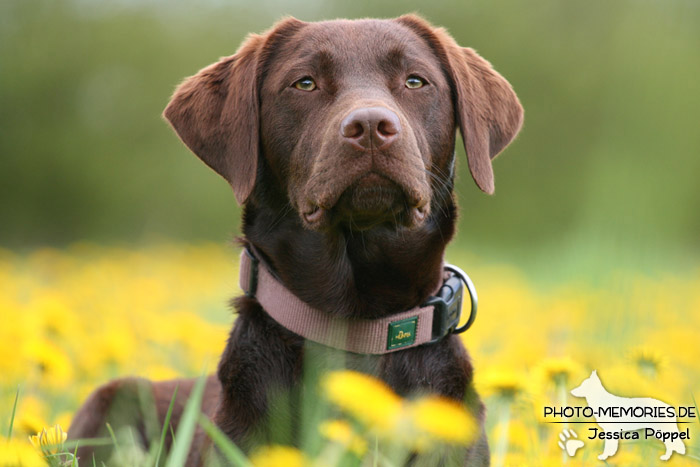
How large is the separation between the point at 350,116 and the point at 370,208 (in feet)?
1.04

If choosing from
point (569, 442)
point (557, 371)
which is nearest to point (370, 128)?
point (557, 371)

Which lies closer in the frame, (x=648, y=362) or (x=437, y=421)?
(x=437, y=421)

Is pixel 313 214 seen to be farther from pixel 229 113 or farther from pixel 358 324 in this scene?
pixel 229 113

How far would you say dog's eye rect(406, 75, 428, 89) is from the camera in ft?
9.21

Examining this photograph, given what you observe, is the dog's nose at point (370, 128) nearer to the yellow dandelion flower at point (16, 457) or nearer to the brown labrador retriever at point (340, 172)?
the brown labrador retriever at point (340, 172)

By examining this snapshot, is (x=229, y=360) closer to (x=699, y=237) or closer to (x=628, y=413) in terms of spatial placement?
(x=628, y=413)

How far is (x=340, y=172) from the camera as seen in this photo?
7.98ft

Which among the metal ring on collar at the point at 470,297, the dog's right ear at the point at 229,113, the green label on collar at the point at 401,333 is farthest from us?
the dog's right ear at the point at 229,113

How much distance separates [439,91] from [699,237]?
5.48 meters

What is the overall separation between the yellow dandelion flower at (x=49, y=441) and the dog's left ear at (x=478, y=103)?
5.59ft

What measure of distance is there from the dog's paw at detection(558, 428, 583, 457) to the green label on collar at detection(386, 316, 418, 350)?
576 millimetres

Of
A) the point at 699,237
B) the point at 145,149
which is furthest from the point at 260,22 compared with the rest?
the point at 699,237

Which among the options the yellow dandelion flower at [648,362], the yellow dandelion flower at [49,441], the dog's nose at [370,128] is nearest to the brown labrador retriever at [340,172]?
the dog's nose at [370,128]

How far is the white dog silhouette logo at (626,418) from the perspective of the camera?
2174mm
